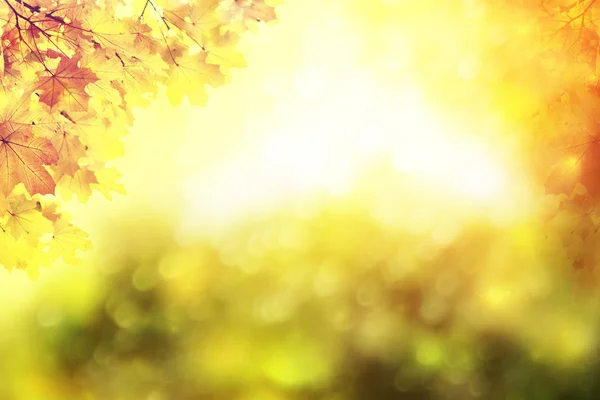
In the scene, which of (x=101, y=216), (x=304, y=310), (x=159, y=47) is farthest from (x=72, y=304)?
(x=159, y=47)

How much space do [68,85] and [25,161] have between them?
128 mm

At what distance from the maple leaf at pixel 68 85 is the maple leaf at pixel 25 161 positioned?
0.07m

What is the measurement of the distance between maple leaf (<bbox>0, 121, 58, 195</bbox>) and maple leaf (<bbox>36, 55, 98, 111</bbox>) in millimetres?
70

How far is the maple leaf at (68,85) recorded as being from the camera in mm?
793

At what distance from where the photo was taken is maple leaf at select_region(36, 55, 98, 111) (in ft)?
2.60

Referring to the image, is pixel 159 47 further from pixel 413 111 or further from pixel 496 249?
pixel 496 249

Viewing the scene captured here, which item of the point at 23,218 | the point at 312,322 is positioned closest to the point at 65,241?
the point at 23,218

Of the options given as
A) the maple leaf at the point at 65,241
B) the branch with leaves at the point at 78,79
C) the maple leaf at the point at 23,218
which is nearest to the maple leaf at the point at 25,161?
the branch with leaves at the point at 78,79

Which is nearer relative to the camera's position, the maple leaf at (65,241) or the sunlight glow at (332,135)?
the maple leaf at (65,241)

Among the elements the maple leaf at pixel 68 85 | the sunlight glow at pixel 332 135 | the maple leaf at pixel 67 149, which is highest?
the sunlight glow at pixel 332 135

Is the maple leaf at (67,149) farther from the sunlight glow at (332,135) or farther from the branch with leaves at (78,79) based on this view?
the sunlight glow at (332,135)

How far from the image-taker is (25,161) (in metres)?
0.75

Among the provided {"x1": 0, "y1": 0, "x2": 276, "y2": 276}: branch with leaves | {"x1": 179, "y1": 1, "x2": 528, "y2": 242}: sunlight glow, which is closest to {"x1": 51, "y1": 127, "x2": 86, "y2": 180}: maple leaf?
{"x1": 0, "y1": 0, "x2": 276, "y2": 276}: branch with leaves

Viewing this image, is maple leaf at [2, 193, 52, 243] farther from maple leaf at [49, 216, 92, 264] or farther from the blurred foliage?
the blurred foliage
